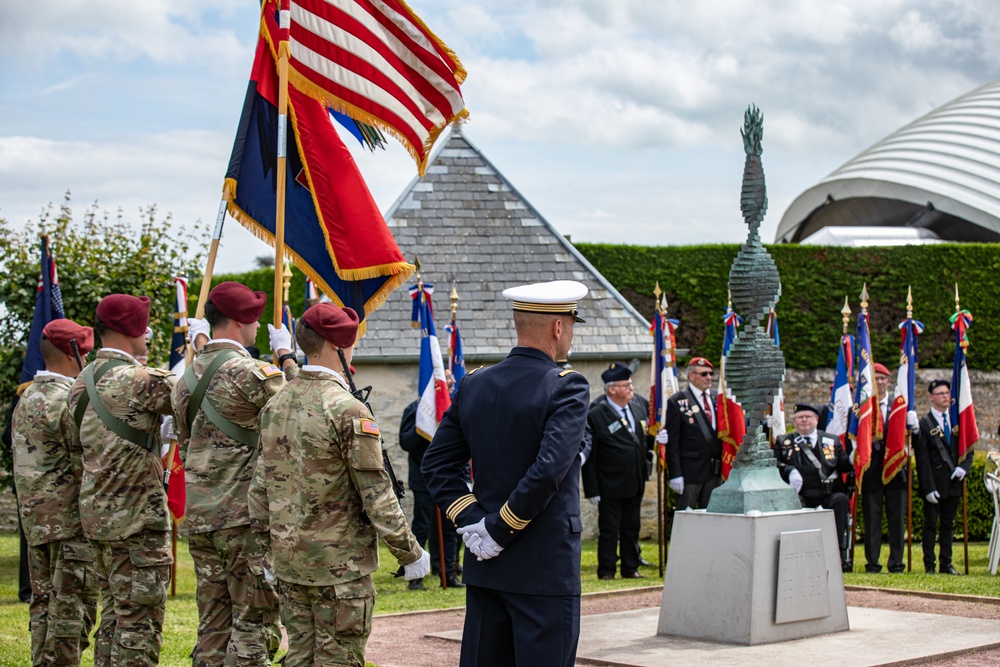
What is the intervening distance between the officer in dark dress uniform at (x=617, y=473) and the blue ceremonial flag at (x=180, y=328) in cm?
392

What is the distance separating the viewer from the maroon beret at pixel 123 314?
607cm

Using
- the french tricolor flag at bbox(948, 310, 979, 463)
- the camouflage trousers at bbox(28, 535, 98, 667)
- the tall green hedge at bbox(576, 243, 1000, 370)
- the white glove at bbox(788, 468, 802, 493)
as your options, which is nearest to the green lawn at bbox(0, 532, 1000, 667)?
the camouflage trousers at bbox(28, 535, 98, 667)

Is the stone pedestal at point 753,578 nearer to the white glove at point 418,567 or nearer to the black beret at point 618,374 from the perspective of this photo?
the white glove at point 418,567

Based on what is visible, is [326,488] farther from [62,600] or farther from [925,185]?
[925,185]

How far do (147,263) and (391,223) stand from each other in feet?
13.6

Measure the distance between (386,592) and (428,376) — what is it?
1950 millimetres

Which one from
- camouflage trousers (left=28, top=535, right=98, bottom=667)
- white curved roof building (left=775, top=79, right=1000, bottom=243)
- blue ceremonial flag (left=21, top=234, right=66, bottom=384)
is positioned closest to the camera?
camouflage trousers (left=28, top=535, right=98, bottom=667)

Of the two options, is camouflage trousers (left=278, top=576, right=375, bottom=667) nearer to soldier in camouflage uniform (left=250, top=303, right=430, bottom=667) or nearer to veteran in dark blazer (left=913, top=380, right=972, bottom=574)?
soldier in camouflage uniform (left=250, top=303, right=430, bottom=667)

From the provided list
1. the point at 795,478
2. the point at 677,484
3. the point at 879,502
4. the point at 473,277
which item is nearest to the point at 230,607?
the point at 677,484

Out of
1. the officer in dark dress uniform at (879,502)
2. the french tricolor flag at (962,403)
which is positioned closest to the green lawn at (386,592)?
the officer in dark dress uniform at (879,502)

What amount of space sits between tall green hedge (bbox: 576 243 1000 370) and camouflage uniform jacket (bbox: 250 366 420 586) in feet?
52.2

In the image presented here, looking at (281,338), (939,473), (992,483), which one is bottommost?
(992,483)

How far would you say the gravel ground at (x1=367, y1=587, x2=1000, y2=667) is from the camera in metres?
6.94

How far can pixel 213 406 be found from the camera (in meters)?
5.49
